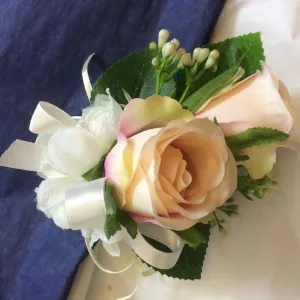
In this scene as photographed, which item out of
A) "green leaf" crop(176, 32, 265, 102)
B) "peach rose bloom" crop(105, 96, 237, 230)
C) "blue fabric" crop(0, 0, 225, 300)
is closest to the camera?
"peach rose bloom" crop(105, 96, 237, 230)

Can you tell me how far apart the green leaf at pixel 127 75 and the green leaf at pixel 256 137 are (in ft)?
0.46

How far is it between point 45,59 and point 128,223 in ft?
0.97

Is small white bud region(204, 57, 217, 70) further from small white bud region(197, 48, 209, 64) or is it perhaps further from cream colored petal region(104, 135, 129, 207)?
cream colored petal region(104, 135, 129, 207)

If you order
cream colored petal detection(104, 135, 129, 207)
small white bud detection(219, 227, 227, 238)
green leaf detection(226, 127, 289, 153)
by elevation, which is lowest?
small white bud detection(219, 227, 227, 238)

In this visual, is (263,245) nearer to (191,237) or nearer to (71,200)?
(191,237)

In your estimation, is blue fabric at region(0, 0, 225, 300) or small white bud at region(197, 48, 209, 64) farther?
blue fabric at region(0, 0, 225, 300)

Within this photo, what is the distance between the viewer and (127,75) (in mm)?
536

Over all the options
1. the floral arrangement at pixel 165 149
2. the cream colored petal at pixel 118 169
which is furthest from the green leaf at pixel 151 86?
the cream colored petal at pixel 118 169

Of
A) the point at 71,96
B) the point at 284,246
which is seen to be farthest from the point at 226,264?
the point at 71,96

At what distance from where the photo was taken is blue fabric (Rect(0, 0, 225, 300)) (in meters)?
0.62

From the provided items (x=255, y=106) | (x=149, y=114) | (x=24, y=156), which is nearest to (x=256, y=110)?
(x=255, y=106)

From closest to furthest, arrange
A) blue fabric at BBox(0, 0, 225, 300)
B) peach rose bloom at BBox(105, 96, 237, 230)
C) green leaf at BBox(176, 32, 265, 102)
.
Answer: peach rose bloom at BBox(105, 96, 237, 230)
green leaf at BBox(176, 32, 265, 102)
blue fabric at BBox(0, 0, 225, 300)

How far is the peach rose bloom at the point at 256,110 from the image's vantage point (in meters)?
0.46

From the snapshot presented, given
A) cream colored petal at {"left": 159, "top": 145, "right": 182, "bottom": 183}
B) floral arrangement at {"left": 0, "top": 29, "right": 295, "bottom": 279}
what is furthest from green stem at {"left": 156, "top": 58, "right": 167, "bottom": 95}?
cream colored petal at {"left": 159, "top": 145, "right": 182, "bottom": 183}
